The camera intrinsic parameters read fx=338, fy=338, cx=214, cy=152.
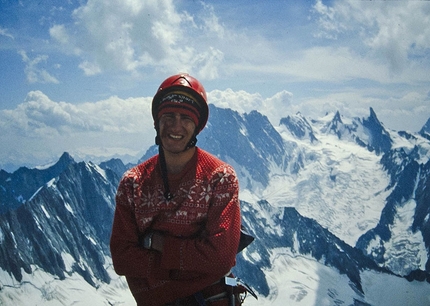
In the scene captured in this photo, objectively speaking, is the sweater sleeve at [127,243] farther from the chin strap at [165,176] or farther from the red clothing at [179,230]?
the chin strap at [165,176]

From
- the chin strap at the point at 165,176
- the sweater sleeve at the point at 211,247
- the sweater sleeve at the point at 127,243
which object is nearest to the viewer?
the sweater sleeve at the point at 211,247

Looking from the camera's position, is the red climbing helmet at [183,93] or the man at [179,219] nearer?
the man at [179,219]

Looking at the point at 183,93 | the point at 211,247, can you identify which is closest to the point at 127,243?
the point at 211,247

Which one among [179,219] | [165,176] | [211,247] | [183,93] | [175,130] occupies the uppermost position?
[183,93]

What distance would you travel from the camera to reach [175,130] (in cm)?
536

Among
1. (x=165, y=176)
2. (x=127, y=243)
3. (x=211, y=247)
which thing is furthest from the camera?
(x=165, y=176)

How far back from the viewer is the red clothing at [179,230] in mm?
4996

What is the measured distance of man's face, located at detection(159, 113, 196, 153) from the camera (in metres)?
5.38

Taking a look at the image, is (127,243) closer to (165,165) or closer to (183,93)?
(165,165)

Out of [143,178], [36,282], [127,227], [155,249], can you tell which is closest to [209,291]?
[155,249]

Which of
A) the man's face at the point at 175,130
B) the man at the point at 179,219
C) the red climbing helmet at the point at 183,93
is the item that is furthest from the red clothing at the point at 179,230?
the red climbing helmet at the point at 183,93

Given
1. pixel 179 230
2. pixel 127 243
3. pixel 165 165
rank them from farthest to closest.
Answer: pixel 165 165 → pixel 127 243 → pixel 179 230

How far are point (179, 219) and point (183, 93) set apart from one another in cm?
197

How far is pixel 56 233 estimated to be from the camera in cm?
18000
